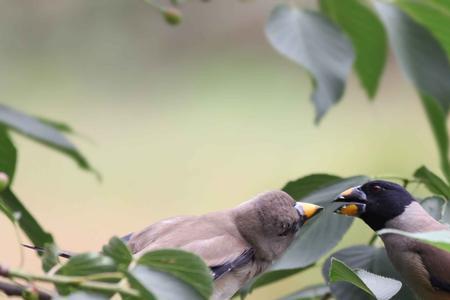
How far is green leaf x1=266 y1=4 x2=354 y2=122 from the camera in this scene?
1596 mm

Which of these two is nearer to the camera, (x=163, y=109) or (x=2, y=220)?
(x=2, y=220)

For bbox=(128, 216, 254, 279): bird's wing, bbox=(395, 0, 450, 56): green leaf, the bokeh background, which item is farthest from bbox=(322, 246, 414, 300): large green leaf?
the bokeh background

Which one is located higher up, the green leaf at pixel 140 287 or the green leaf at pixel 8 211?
the green leaf at pixel 8 211

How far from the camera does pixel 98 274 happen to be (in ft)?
3.66

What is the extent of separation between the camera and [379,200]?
201 centimetres

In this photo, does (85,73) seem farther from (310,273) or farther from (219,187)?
(310,273)

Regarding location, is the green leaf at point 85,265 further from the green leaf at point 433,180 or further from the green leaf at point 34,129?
the green leaf at point 433,180

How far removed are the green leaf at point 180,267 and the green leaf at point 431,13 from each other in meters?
0.71

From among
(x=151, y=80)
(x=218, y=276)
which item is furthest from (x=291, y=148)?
(x=218, y=276)

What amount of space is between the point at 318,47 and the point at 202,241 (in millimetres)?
378

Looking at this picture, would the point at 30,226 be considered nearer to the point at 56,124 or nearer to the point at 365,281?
the point at 56,124

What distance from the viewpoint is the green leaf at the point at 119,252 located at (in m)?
1.15

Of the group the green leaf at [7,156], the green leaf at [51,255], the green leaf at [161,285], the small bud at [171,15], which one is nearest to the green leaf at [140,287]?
the green leaf at [161,285]

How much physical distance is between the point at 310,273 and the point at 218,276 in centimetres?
335
